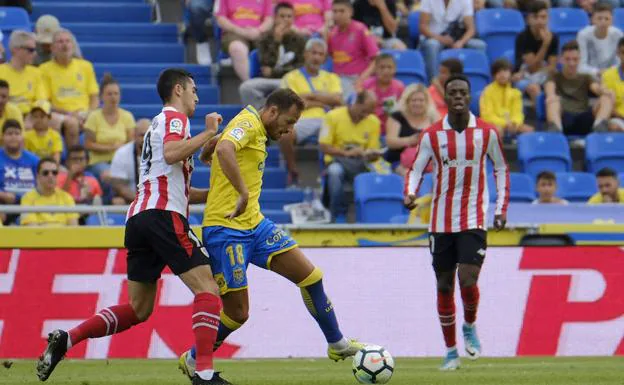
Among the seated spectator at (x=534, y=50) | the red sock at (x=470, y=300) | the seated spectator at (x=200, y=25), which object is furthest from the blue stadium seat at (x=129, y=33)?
the red sock at (x=470, y=300)

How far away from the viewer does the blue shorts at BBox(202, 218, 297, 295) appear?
9.32 m

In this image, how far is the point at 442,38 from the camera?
18.2 metres

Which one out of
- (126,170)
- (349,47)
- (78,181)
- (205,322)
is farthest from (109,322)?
(349,47)

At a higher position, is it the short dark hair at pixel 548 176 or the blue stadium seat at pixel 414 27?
the blue stadium seat at pixel 414 27

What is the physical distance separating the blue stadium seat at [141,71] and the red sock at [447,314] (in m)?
7.44

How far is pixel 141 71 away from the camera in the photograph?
17.8 metres

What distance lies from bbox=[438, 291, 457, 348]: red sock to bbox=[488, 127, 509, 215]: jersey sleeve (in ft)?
2.63

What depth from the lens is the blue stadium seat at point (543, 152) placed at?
54.8ft

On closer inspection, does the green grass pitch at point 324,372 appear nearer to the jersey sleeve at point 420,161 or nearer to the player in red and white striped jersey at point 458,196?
the player in red and white striped jersey at point 458,196

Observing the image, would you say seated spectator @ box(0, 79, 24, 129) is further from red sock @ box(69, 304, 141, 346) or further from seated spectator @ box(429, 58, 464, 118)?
red sock @ box(69, 304, 141, 346)

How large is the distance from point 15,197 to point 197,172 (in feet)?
8.76

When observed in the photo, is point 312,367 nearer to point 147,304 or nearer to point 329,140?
point 147,304

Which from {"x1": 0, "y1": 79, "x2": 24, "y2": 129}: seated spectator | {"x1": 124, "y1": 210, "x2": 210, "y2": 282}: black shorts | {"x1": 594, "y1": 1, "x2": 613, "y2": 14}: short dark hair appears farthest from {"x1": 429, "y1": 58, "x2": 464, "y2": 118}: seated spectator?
{"x1": 124, "y1": 210, "x2": 210, "y2": 282}: black shorts

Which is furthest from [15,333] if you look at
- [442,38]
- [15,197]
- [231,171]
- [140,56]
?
[442,38]
